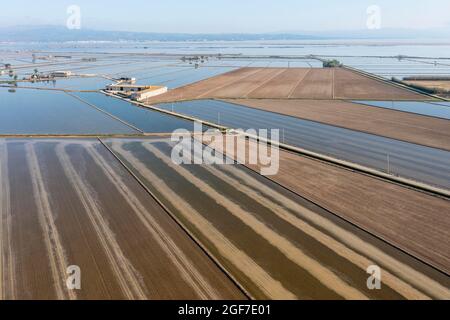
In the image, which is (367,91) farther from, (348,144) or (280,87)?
(348,144)

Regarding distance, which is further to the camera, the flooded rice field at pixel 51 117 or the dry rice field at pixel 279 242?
the flooded rice field at pixel 51 117

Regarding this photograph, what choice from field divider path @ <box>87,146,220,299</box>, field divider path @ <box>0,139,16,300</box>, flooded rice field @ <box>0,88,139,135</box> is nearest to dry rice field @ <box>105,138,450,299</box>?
field divider path @ <box>87,146,220,299</box>

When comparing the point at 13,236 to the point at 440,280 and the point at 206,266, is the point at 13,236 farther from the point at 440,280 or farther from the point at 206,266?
the point at 440,280

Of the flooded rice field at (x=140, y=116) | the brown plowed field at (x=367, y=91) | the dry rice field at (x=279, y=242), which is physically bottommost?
the dry rice field at (x=279, y=242)

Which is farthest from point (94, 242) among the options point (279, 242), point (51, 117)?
point (51, 117)

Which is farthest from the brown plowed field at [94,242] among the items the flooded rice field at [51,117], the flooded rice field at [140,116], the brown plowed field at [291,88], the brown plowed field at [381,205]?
the brown plowed field at [291,88]

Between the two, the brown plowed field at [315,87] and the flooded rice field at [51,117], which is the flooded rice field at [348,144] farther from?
the brown plowed field at [315,87]

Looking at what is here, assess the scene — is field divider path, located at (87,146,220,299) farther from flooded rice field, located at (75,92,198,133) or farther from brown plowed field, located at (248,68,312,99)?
brown plowed field, located at (248,68,312,99)
